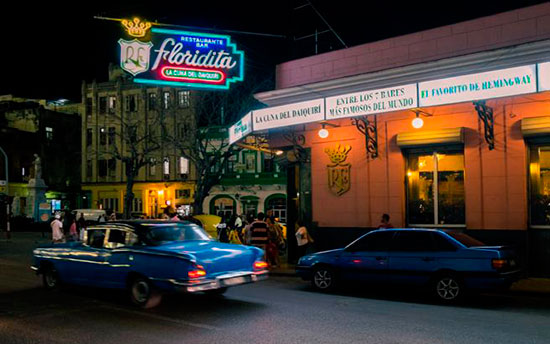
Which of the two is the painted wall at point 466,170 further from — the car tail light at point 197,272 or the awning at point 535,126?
the car tail light at point 197,272

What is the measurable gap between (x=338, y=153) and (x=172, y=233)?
779cm

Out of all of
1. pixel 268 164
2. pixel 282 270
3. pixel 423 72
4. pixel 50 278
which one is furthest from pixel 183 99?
pixel 50 278

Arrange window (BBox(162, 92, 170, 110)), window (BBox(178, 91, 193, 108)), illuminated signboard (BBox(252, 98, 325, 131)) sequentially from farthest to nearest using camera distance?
window (BBox(178, 91, 193, 108))
window (BBox(162, 92, 170, 110))
illuminated signboard (BBox(252, 98, 325, 131))

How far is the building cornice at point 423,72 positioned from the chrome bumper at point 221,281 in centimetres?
735

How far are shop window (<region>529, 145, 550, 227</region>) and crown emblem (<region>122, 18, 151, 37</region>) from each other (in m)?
12.8

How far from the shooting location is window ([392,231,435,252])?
426 inches

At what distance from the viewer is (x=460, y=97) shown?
1200 cm

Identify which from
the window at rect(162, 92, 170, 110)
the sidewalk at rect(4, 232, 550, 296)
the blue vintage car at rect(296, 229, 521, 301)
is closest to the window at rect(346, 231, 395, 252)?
the blue vintage car at rect(296, 229, 521, 301)

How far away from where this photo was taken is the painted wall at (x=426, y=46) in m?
13.5

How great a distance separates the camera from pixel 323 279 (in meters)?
11.9

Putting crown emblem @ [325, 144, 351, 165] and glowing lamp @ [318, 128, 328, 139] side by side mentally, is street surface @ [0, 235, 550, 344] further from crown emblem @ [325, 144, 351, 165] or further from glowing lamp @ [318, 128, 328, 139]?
glowing lamp @ [318, 128, 328, 139]

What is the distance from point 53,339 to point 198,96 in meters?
26.8

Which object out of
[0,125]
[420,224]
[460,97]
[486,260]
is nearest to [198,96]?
[420,224]

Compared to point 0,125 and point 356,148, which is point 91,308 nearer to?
point 356,148
